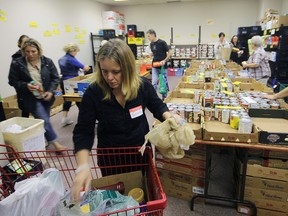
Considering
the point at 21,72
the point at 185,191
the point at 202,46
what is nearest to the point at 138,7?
the point at 202,46

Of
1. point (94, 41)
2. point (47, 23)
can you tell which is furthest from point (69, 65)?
point (94, 41)

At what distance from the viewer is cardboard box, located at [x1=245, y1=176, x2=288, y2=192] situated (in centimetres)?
176

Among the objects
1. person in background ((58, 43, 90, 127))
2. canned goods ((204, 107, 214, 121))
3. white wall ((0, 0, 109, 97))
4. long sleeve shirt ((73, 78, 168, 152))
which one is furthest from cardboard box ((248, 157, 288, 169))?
white wall ((0, 0, 109, 97))

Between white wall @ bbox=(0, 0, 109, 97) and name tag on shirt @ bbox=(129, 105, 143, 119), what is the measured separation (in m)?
4.13

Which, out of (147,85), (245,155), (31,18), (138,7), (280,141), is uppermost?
(138,7)

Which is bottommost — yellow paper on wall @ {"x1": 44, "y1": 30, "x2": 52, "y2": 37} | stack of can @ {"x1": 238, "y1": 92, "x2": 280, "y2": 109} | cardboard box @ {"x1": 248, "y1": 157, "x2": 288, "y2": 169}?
cardboard box @ {"x1": 248, "y1": 157, "x2": 288, "y2": 169}

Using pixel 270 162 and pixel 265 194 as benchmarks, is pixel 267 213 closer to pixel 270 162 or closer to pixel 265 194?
pixel 265 194

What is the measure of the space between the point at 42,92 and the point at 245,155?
233 centimetres

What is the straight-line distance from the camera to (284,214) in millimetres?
1832

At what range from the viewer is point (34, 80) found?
8.80ft

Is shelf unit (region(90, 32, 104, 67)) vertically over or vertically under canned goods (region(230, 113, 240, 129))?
over

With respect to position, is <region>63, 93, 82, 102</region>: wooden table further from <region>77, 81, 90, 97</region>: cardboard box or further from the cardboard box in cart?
the cardboard box in cart

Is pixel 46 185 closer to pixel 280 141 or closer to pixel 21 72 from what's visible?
pixel 280 141

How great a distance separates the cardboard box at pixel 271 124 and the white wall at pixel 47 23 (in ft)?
14.9
